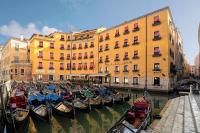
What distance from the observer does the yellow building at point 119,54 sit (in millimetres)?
29064

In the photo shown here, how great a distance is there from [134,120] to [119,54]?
2555cm

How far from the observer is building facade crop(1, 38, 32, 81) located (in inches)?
1559

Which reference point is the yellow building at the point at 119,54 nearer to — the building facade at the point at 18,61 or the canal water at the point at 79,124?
the building facade at the point at 18,61

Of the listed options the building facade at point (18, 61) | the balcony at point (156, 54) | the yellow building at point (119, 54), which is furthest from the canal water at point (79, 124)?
the building facade at point (18, 61)

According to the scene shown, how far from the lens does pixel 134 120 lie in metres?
Result: 10.8

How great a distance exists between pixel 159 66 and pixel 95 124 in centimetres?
1853

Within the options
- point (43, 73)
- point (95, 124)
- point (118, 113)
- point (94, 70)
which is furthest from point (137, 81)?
point (43, 73)

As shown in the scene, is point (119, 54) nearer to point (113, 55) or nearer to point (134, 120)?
point (113, 55)

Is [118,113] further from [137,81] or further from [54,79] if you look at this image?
[54,79]

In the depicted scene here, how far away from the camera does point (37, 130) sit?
12195mm

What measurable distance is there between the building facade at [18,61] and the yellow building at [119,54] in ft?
5.81

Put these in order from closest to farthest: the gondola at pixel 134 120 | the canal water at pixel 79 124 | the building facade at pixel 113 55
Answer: the gondola at pixel 134 120 → the canal water at pixel 79 124 → the building facade at pixel 113 55

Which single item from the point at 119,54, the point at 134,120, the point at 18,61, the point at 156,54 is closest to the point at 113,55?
the point at 119,54

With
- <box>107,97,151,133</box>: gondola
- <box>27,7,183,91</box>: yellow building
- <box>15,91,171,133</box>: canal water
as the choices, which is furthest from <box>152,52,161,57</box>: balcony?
<box>107,97,151,133</box>: gondola
